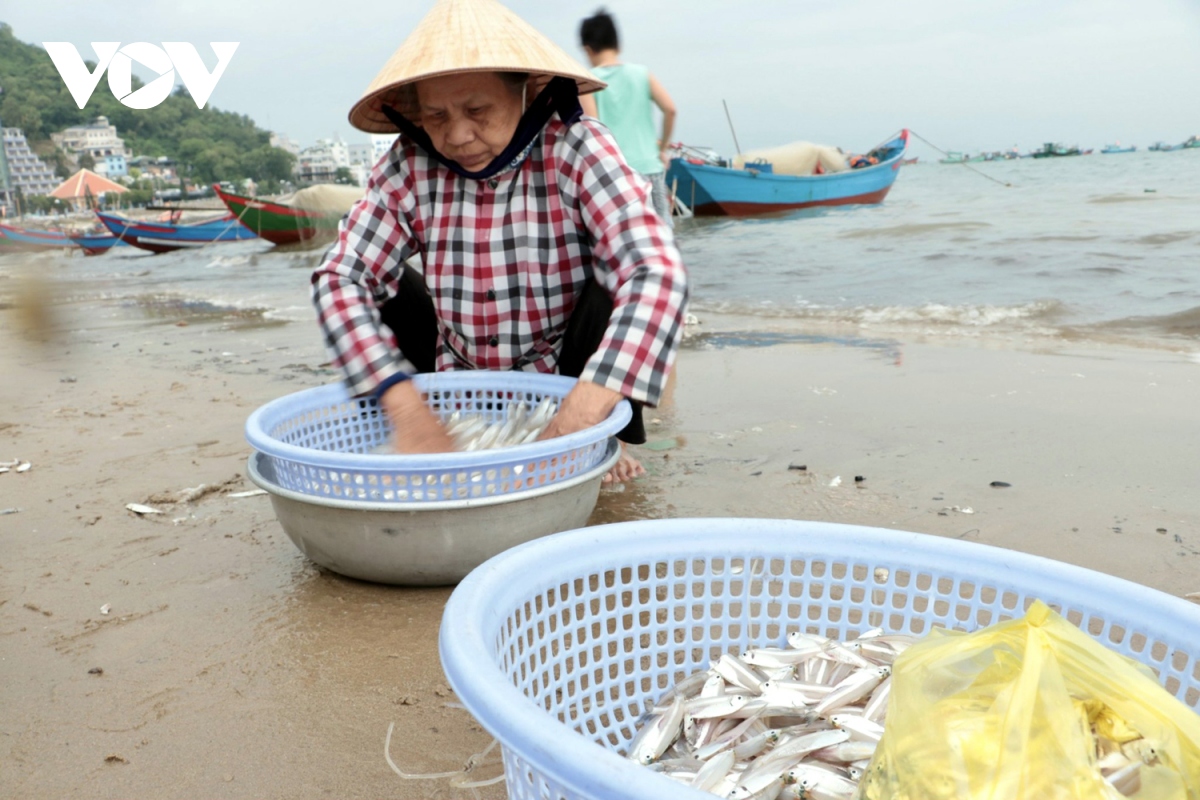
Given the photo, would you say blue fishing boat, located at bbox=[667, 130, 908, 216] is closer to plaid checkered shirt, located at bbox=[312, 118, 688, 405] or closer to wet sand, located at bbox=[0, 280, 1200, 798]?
wet sand, located at bbox=[0, 280, 1200, 798]

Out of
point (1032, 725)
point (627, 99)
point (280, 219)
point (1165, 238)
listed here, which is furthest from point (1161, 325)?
point (280, 219)

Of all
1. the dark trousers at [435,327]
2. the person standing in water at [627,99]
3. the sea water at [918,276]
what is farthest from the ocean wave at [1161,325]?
the dark trousers at [435,327]

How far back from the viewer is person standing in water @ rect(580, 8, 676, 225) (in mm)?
4930

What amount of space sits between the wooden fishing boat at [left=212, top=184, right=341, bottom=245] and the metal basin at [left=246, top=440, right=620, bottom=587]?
57.9 feet

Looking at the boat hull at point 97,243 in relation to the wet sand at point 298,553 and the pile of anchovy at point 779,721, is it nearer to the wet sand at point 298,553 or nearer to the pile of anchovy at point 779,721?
the wet sand at point 298,553

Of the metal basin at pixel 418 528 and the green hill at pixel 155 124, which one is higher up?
the green hill at pixel 155 124

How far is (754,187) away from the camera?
1891 cm

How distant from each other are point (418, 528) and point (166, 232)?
22504mm

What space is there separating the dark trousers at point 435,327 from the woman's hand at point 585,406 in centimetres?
38

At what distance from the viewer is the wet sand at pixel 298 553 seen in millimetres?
1509

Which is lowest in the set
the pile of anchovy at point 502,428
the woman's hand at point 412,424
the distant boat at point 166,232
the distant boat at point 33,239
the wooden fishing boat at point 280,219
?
the distant boat at point 33,239

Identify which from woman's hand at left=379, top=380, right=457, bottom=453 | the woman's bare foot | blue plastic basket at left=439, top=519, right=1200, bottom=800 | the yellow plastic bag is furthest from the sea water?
the yellow plastic bag

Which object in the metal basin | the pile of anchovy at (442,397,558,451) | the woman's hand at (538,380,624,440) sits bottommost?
the metal basin

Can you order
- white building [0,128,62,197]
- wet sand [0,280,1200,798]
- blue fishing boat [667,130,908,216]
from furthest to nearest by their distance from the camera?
white building [0,128,62,197], blue fishing boat [667,130,908,216], wet sand [0,280,1200,798]
